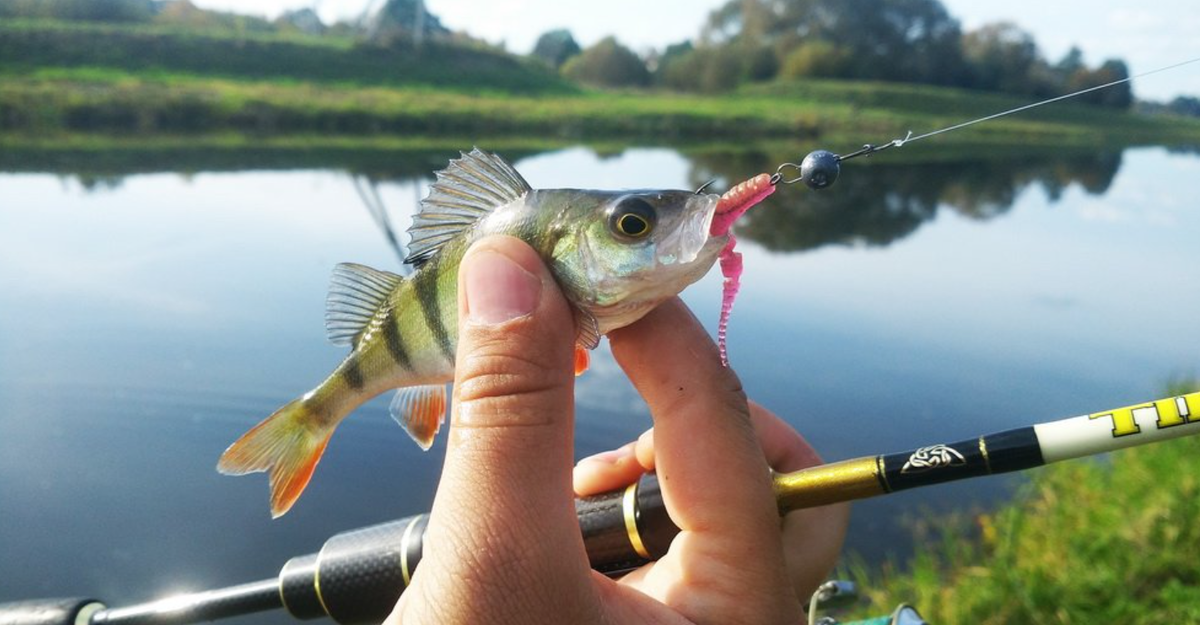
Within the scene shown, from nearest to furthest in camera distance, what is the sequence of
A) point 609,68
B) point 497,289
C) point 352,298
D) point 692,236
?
point 497,289, point 692,236, point 352,298, point 609,68

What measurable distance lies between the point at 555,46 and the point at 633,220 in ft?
226

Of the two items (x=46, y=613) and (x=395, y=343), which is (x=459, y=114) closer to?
(x=46, y=613)

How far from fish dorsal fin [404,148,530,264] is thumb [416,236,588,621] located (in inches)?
12.8

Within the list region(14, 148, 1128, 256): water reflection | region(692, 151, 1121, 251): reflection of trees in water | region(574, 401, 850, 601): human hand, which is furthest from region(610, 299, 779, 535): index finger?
region(692, 151, 1121, 251): reflection of trees in water

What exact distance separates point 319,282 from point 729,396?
7.83 metres

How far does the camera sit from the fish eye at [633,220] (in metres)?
1.71

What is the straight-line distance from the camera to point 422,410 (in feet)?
7.10

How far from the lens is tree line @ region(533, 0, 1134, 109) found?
56.0 m

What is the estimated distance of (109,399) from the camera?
6.49 m

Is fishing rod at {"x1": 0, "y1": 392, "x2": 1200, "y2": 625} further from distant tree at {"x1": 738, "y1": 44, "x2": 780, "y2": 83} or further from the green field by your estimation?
distant tree at {"x1": 738, "y1": 44, "x2": 780, "y2": 83}

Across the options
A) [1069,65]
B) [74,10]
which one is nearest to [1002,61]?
[1069,65]

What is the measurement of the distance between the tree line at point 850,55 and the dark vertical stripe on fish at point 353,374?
2205 inches

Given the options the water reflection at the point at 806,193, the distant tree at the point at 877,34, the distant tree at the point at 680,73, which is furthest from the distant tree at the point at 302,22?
the water reflection at the point at 806,193

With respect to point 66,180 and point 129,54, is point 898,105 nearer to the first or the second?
point 129,54
